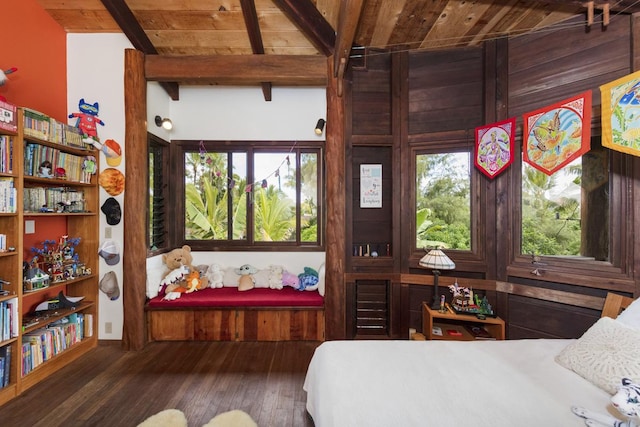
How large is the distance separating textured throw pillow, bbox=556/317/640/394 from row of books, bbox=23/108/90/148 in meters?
3.79

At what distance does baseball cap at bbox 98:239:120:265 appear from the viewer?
8.27 ft

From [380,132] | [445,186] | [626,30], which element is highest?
[626,30]

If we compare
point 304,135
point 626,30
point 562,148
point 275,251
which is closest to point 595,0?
point 626,30

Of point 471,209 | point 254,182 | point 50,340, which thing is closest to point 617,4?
point 471,209

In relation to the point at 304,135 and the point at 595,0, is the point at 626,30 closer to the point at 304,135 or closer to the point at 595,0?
the point at 595,0

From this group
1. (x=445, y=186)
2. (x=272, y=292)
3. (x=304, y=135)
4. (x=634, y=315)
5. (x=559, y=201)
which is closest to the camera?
(x=634, y=315)

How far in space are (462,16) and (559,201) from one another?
5.72 ft

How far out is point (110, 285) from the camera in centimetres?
253

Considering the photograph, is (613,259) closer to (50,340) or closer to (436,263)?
(436,263)

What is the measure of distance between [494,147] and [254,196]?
8.64ft

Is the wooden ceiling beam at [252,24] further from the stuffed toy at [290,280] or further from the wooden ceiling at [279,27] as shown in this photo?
the stuffed toy at [290,280]

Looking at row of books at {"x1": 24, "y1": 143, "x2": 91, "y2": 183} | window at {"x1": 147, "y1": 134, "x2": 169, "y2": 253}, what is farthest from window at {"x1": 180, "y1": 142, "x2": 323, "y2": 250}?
row of books at {"x1": 24, "y1": 143, "x2": 91, "y2": 183}

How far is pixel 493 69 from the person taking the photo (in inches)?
93.3

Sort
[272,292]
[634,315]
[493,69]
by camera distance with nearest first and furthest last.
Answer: [634,315]
[493,69]
[272,292]
